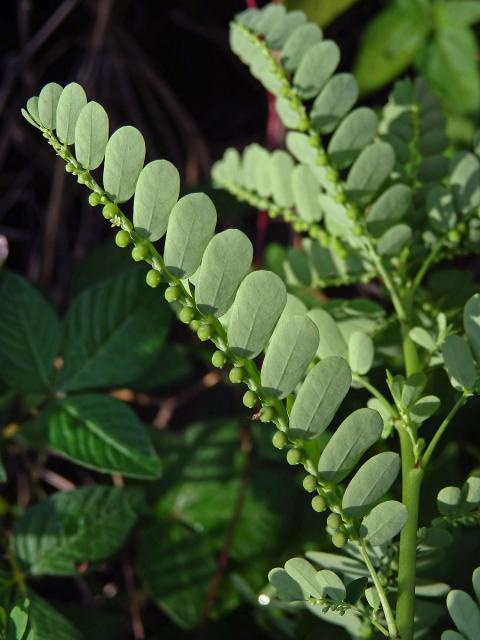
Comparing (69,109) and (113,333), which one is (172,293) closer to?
(69,109)

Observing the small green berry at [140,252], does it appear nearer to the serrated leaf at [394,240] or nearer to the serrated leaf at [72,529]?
the serrated leaf at [394,240]

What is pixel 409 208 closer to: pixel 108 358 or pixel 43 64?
pixel 108 358

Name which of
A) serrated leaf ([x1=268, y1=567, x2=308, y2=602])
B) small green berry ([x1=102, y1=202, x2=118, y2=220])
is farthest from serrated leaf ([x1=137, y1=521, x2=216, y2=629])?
small green berry ([x1=102, y1=202, x2=118, y2=220])

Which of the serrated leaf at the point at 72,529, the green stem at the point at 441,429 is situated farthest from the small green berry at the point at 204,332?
the serrated leaf at the point at 72,529

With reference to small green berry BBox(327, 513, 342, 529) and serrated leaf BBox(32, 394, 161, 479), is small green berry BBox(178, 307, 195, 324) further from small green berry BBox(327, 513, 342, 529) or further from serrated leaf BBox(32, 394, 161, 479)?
serrated leaf BBox(32, 394, 161, 479)

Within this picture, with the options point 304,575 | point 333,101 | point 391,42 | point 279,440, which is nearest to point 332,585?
point 304,575

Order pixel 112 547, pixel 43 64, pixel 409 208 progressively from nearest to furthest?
pixel 409 208
pixel 112 547
pixel 43 64

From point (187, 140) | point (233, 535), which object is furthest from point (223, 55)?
point (233, 535)

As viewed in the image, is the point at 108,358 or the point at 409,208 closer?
the point at 409,208
